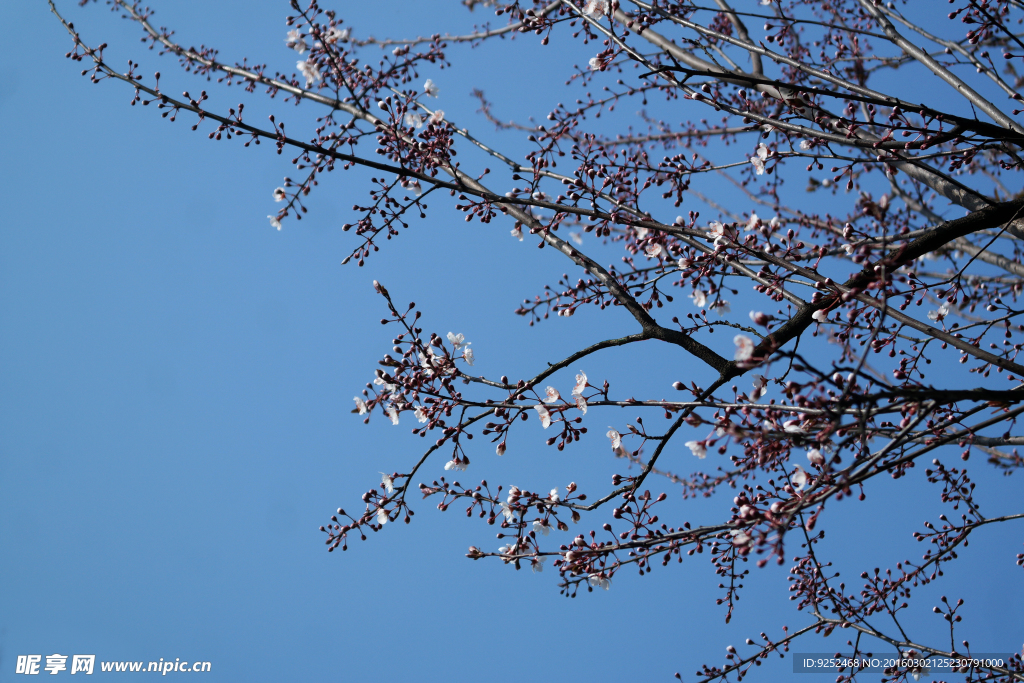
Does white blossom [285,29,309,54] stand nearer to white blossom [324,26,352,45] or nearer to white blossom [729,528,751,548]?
white blossom [324,26,352,45]

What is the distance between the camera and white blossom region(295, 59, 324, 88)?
4520 millimetres

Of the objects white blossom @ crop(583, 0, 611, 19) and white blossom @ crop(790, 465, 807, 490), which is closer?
white blossom @ crop(790, 465, 807, 490)

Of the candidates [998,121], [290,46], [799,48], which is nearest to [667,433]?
[998,121]

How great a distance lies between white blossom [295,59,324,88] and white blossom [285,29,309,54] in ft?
0.38

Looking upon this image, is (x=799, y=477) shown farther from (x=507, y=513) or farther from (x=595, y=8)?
(x=595, y=8)

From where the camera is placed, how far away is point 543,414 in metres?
2.64

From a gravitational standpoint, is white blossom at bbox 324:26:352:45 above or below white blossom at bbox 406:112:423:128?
above

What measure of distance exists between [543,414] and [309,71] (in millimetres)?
3392

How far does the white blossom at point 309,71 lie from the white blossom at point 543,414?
130 inches

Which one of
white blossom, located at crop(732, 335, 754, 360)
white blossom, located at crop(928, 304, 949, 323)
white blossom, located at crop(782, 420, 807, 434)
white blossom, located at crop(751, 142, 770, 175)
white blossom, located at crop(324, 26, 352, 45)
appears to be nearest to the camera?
white blossom, located at crop(732, 335, 754, 360)

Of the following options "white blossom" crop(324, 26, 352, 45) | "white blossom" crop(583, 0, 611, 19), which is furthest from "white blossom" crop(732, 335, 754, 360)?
"white blossom" crop(324, 26, 352, 45)

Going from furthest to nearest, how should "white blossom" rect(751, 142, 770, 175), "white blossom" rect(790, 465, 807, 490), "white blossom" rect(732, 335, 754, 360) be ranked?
"white blossom" rect(751, 142, 770, 175), "white blossom" rect(790, 465, 807, 490), "white blossom" rect(732, 335, 754, 360)

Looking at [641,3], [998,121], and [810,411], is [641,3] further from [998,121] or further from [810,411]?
[810,411]

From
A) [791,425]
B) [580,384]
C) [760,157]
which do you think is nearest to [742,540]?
[791,425]
